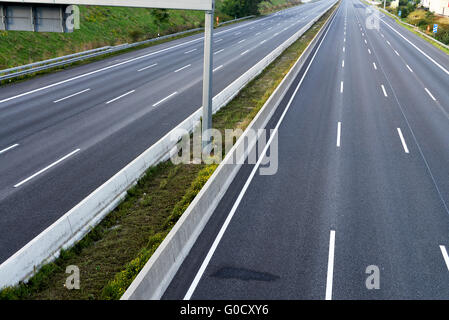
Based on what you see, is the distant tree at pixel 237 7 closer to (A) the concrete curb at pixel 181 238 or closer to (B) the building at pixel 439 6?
(B) the building at pixel 439 6

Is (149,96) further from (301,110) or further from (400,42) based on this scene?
(400,42)

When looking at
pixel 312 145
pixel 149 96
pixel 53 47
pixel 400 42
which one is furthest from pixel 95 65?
pixel 400 42

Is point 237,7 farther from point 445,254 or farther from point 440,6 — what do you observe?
point 445,254

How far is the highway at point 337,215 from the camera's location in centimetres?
905

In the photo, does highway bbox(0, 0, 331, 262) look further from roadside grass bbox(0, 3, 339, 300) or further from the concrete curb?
the concrete curb

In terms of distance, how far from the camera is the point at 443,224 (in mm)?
11445

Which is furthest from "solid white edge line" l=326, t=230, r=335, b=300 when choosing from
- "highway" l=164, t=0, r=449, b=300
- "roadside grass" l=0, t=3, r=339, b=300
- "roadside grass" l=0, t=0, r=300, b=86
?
"roadside grass" l=0, t=0, r=300, b=86

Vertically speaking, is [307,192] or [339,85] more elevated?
[339,85]

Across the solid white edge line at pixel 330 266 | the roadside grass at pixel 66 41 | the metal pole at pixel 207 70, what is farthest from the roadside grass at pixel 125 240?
the roadside grass at pixel 66 41

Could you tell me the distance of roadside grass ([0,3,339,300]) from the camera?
349 inches

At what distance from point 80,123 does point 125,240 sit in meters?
10.7

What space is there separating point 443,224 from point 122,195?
9754 mm

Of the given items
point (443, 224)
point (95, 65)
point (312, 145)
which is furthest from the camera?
point (95, 65)

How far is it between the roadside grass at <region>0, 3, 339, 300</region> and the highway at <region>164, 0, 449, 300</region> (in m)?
1.16
